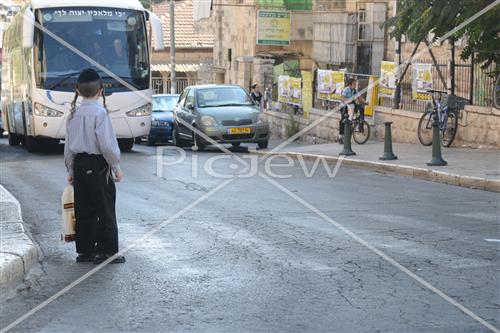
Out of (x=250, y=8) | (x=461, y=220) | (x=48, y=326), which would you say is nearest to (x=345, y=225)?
(x=461, y=220)

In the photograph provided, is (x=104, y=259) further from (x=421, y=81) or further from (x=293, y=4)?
(x=293, y=4)

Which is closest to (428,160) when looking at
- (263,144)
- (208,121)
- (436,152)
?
(436,152)

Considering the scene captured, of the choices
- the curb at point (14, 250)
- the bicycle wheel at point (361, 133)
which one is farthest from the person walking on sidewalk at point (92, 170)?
the bicycle wheel at point (361, 133)

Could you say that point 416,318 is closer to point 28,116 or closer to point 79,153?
point 79,153

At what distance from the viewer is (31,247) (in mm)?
8102

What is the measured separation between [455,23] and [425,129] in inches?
158

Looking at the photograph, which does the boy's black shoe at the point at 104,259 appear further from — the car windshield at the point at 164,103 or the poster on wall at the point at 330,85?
the car windshield at the point at 164,103

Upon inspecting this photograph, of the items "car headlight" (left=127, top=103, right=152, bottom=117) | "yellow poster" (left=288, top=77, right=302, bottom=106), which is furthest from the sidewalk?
"yellow poster" (left=288, top=77, right=302, bottom=106)

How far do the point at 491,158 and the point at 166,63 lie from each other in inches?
1775

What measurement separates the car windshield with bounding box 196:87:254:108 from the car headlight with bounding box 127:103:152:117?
368 cm

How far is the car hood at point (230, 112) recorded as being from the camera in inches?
950

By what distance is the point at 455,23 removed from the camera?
17.9 meters

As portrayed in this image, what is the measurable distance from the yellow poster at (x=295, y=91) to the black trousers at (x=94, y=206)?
23241 mm

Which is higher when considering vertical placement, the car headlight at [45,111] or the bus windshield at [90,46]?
the bus windshield at [90,46]
